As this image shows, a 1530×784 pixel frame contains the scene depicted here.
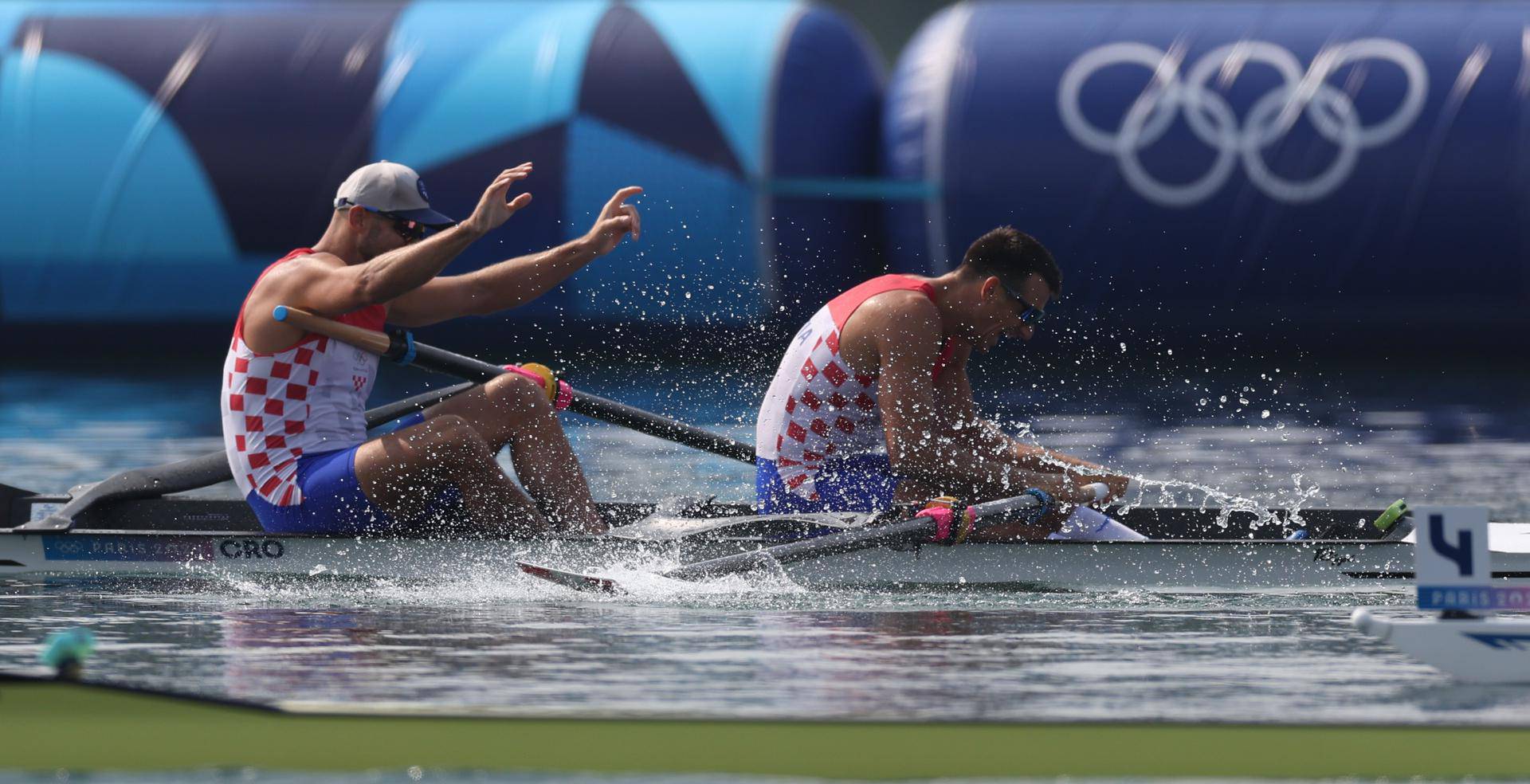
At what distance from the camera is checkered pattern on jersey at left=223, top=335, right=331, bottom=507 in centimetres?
758

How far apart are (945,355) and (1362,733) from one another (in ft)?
10.7

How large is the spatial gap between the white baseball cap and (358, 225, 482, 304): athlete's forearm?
0.23 m

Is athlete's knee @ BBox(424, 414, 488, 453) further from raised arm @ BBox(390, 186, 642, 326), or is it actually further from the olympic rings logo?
the olympic rings logo

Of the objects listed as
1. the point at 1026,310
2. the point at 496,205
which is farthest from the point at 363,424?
the point at 1026,310

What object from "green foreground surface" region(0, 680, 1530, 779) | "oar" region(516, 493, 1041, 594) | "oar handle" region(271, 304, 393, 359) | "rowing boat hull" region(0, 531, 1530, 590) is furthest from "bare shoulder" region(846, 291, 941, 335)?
"green foreground surface" region(0, 680, 1530, 779)

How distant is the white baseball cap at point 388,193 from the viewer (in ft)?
24.8

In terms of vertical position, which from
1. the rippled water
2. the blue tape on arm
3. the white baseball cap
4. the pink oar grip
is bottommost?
the rippled water

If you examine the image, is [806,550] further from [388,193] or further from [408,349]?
[388,193]

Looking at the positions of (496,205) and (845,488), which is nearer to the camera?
(496,205)

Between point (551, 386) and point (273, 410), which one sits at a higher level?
point (551, 386)

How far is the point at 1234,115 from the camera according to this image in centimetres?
1767

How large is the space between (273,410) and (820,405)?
79.5 inches

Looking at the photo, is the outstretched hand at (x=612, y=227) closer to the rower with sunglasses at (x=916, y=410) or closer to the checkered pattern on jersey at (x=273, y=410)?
the rower with sunglasses at (x=916, y=410)

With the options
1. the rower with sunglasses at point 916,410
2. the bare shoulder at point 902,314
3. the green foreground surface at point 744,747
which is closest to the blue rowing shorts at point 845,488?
the rower with sunglasses at point 916,410
